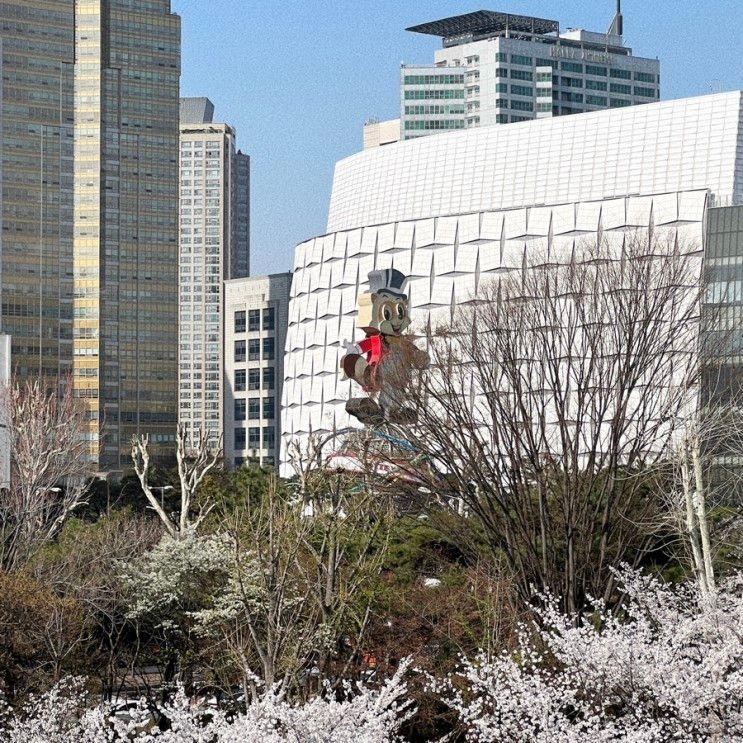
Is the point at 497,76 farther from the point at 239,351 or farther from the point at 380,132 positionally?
the point at 239,351

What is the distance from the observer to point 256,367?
186375mm

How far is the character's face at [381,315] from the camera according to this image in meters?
70.8

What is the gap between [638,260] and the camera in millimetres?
41188

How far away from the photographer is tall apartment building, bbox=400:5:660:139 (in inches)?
6737

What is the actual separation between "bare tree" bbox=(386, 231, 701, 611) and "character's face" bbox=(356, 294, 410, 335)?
26186 mm

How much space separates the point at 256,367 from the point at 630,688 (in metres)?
161

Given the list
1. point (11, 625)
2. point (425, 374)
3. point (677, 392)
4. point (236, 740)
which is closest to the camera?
point (236, 740)

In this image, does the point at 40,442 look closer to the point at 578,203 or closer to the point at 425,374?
the point at 425,374

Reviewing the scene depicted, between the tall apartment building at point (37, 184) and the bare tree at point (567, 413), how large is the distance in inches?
4349

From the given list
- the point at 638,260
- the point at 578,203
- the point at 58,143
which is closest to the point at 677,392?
the point at 638,260

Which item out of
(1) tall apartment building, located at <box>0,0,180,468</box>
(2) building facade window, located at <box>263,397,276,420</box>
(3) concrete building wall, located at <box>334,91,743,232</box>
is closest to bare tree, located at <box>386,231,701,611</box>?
(3) concrete building wall, located at <box>334,91,743,232</box>

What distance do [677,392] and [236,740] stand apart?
800 inches

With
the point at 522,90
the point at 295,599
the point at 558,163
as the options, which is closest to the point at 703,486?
the point at 295,599

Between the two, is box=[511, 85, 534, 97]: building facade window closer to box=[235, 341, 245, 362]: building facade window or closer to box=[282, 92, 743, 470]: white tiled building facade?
box=[235, 341, 245, 362]: building facade window
